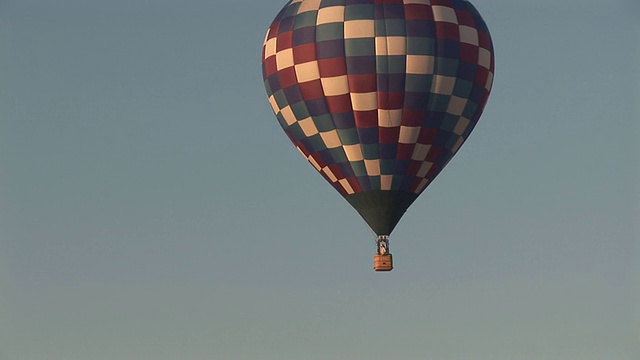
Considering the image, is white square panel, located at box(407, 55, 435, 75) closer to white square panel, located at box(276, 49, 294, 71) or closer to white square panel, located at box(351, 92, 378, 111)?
white square panel, located at box(351, 92, 378, 111)

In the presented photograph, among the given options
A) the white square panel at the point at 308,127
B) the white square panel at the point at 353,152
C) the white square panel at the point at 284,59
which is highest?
the white square panel at the point at 284,59

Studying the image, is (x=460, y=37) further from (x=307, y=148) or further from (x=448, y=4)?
(x=307, y=148)

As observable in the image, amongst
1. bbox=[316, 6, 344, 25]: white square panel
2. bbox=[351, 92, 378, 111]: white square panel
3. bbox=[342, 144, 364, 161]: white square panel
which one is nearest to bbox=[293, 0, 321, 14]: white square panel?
bbox=[316, 6, 344, 25]: white square panel

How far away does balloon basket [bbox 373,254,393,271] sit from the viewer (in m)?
72.9

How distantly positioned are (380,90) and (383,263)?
17.2 feet

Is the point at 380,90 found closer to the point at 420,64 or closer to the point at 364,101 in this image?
the point at 364,101

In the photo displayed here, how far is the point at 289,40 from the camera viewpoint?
74.1 meters

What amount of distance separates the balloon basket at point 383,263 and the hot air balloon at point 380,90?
0.10 feet

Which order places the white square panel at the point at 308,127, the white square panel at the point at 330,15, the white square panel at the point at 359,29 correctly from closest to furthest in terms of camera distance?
the white square panel at the point at 359,29
the white square panel at the point at 330,15
the white square panel at the point at 308,127

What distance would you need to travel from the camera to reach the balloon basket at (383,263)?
239 feet

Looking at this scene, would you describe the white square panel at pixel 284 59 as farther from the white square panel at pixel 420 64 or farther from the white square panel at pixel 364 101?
the white square panel at pixel 420 64

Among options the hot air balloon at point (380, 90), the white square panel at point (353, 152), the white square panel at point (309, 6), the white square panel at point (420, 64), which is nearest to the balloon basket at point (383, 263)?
the hot air balloon at point (380, 90)

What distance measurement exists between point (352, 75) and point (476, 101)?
4336 millimetres

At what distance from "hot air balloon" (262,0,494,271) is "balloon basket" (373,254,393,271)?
0.10ft
